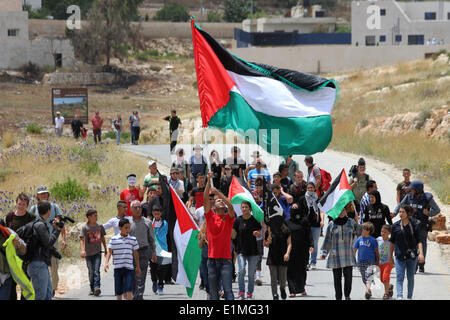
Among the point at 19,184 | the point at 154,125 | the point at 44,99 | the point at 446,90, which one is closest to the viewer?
the point at 19,184

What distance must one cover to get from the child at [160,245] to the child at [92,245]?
2.68 feet

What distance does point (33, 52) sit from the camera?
82750mm

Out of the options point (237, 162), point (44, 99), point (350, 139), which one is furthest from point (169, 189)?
point (44, 99)

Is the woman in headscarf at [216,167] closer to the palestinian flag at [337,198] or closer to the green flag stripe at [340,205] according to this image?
the palestinian flag at [337,198]

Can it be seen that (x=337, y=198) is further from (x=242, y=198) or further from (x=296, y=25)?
(x=296, y=25)

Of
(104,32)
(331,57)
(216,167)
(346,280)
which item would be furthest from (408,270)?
(104,32)

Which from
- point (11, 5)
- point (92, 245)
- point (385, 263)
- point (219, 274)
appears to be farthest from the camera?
point (11, 5)

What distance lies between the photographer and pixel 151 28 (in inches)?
4075

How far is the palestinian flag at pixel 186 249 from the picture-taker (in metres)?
11.6

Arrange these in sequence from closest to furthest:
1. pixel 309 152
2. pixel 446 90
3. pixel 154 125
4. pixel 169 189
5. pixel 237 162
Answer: pixel 169 189, pixel 309 152, pixel 237 162, pixel 446 90, pixel 154 125

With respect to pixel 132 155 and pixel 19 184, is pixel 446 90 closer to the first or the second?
pixel 132 155

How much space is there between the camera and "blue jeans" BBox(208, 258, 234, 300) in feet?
35.9

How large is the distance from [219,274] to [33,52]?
75132 mm

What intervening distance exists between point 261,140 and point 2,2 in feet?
248
